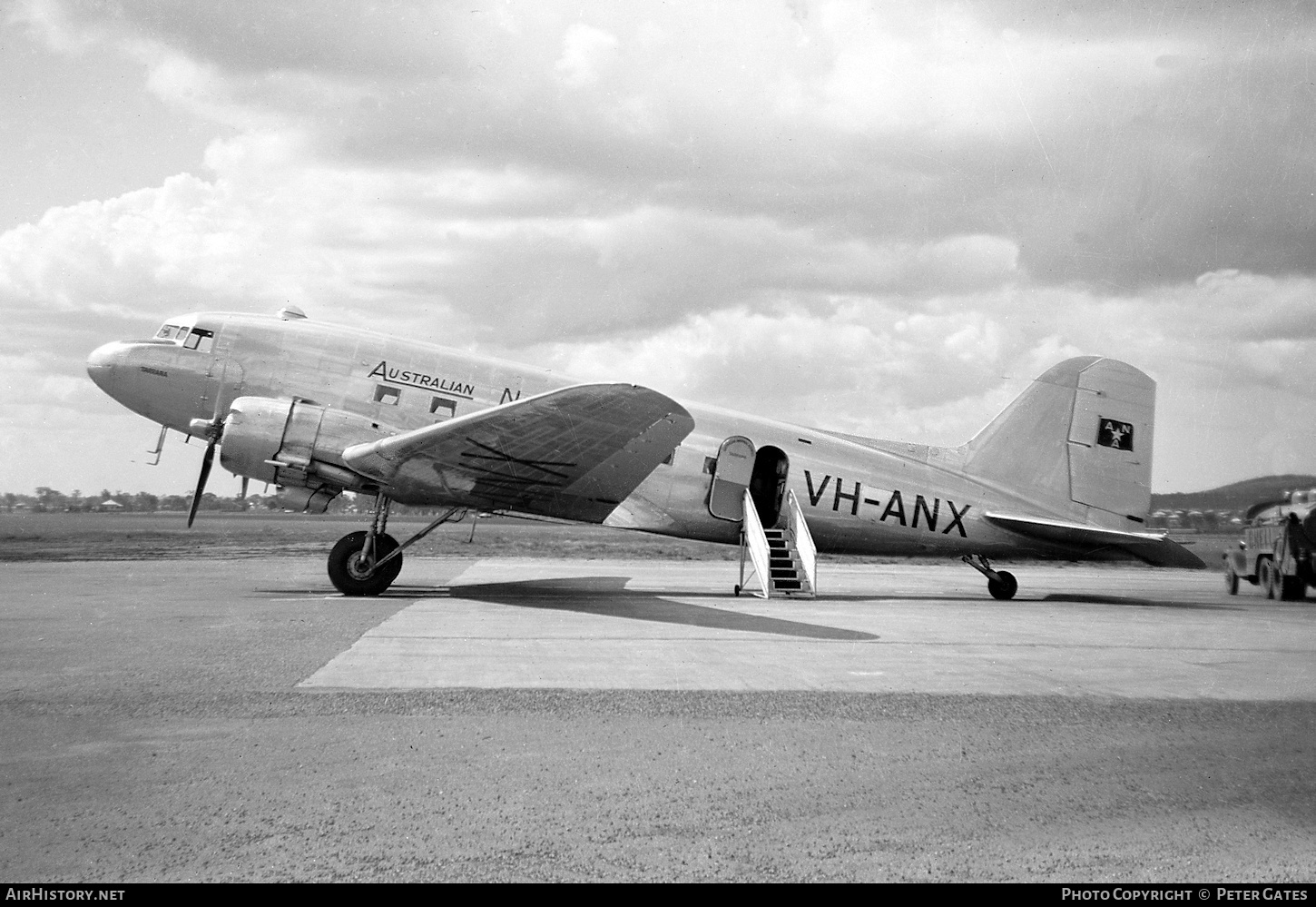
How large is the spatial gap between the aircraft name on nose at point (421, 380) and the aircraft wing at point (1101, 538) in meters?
8.92

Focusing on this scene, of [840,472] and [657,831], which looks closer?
[657,831]

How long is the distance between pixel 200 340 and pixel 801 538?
9.74 m

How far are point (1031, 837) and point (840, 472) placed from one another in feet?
39.8

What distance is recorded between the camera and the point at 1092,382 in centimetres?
1634

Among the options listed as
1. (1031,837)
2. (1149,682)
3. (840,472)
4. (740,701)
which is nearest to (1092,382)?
(840,472)

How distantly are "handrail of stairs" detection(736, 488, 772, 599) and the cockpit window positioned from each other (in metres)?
8.62

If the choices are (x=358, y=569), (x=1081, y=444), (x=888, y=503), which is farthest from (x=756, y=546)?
(x=1081, y=444)

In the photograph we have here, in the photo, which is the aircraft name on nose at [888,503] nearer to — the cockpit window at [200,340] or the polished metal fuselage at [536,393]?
the polished metal fuselage at [536,393]

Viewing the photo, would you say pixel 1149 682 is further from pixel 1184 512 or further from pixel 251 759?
pixel 251 759

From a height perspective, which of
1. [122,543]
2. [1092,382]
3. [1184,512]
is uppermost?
[1092,382]

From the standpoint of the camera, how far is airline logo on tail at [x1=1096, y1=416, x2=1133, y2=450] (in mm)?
16234

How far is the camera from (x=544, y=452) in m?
12.9

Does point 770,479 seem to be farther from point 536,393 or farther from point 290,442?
point 290,442

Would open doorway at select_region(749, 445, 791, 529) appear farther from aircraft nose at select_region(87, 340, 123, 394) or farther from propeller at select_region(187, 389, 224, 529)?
aircraft nose at select_region(87, 340, 123, 394)
